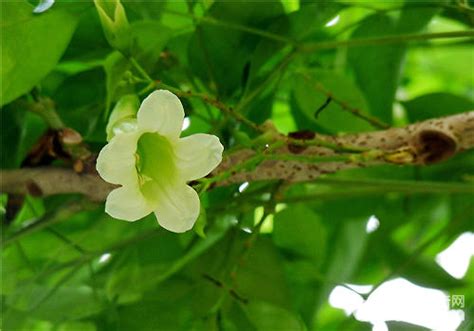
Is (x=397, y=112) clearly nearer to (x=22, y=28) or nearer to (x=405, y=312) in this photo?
(x=405, y=312)

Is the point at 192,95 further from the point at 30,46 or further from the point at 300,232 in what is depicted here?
the point at 300,232

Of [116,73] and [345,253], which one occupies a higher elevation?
[116,73]

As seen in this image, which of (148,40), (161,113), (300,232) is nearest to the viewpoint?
(161,113)

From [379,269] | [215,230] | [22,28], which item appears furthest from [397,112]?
[22,28]

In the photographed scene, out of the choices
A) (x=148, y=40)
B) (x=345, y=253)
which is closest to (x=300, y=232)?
(x=345, y=253)

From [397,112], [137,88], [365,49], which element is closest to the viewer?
[137,88]

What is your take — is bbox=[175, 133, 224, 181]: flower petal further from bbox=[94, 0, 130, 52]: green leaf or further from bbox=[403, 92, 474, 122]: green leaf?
bbox=[403, 92, 474, 122]: green leaf
